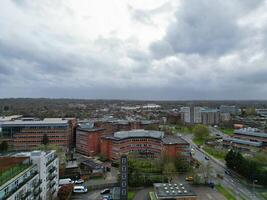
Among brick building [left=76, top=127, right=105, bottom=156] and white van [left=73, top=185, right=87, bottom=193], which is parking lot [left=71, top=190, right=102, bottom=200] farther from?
brick building [left=76, top=127, right=105, bottom=156]

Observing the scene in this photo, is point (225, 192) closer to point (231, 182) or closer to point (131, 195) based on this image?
point (231, 182)

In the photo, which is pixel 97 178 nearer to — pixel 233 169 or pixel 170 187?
pixel 170 187

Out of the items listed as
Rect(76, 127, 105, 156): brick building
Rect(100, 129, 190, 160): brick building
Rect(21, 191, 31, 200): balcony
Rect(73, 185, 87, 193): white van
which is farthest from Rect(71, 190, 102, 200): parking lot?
Rect(76, 127, 105, 156): brick building

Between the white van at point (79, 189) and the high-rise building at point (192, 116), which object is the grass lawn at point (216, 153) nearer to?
the white van at point (79, 189)

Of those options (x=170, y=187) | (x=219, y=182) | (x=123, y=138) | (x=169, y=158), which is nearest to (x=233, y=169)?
(x=219, y=182)

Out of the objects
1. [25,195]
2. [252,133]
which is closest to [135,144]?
[252,133]

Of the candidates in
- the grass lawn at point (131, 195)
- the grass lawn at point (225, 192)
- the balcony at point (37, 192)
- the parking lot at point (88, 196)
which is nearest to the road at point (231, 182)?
the grass lawn at point (225, 192)
